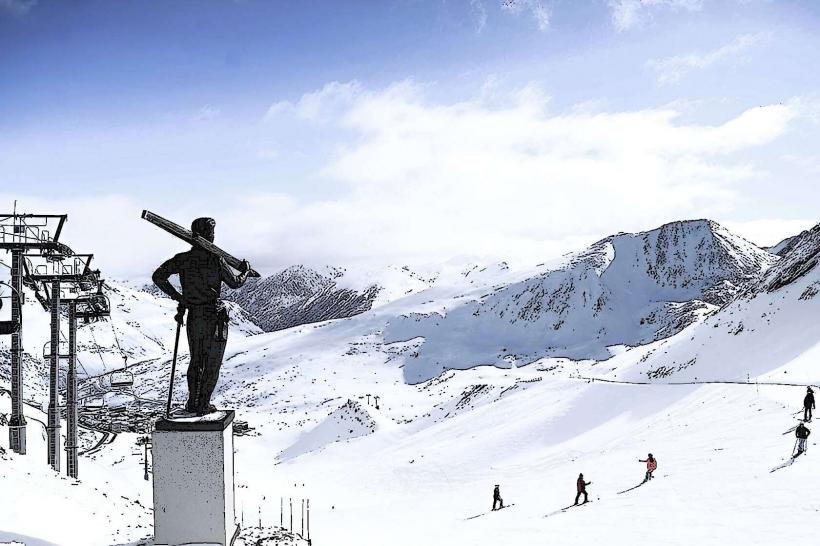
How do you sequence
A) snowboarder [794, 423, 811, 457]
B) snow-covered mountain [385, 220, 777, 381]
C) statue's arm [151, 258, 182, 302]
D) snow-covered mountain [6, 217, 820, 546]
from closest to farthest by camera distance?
statue's arm [151, 258, 182, 302] → snow-covered mountain [6, 217, 820, 546] → snowboarder [794, 423, 811, 457] → snow-covered mountain [385, 220, 777, 381]

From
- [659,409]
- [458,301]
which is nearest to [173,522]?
[659,409]

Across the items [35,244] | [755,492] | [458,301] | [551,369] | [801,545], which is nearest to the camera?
[801,545]

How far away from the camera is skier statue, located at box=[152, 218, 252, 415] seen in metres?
8.59

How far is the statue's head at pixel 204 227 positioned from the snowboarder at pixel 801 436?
16.1 m

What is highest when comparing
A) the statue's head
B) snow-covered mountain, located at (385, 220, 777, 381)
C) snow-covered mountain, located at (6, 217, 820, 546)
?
snow-covered mountain, located at (385, 220, 777, 381)

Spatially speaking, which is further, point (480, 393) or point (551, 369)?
point (551, 369)

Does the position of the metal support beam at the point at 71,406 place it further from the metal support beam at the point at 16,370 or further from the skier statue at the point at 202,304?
the skier statue at the point at 202,304

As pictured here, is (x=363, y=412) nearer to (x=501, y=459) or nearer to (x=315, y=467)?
(x=315, y=467)

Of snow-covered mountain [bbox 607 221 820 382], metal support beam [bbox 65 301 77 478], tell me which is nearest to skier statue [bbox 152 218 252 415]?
metal support beam [bbox 65 301 77 478]

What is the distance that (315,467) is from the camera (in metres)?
38.7

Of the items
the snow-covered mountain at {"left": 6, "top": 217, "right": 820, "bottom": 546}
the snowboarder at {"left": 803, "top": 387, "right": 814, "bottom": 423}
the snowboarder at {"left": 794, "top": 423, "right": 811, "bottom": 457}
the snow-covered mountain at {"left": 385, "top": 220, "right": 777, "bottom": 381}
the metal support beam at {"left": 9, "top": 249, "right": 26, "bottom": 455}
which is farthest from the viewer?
the snow-covered mountain at {"left": 385, "top": 220, "right": 777, "bottom": 381}

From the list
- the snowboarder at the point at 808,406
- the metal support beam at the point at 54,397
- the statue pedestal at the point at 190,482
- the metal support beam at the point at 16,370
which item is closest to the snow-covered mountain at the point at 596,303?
the metal support beam at the point at 54,397

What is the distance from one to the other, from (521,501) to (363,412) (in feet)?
116

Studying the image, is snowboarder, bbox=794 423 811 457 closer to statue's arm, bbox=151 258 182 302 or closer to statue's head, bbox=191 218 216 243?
statue's head, bbox=191 218 216 243
